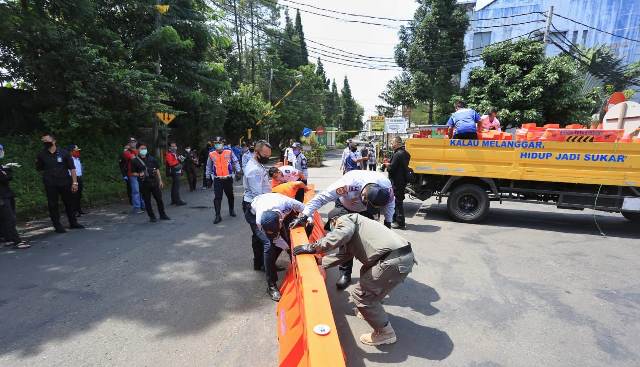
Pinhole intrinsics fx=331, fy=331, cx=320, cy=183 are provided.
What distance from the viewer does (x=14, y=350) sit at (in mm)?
2842

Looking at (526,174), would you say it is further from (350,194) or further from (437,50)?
(437,50)

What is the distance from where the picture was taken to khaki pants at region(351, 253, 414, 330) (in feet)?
8.75

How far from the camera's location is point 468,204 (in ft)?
23.0

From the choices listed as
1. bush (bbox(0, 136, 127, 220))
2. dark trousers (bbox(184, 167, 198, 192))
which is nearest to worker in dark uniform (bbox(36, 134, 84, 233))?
bush (bbox(0, 136, 127, 220))

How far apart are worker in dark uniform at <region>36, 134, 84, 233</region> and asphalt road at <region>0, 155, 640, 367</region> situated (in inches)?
21.4

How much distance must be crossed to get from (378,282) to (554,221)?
21.2ft

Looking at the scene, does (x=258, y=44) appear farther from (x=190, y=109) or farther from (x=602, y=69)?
(x=602, y=69)

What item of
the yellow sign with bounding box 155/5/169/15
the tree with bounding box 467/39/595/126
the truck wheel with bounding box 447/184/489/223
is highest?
the yellow sign with bounding box 155/5/169/15

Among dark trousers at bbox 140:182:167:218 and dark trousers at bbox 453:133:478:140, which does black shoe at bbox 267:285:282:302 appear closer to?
dark trousers at bbox 140:182:167:218

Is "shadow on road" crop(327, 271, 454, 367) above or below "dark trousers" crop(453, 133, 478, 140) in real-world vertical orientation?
below

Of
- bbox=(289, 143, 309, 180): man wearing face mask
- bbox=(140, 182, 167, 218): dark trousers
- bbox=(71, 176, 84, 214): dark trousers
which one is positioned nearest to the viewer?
bbox=(140, 182, 167, 218): dark trousers

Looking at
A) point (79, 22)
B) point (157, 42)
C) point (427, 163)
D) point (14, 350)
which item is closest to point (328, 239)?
point (14, 350)

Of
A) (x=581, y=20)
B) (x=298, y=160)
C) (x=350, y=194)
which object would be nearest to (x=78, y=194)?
(x=298, y=160)

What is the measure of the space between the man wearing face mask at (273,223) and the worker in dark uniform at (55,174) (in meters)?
4.44
